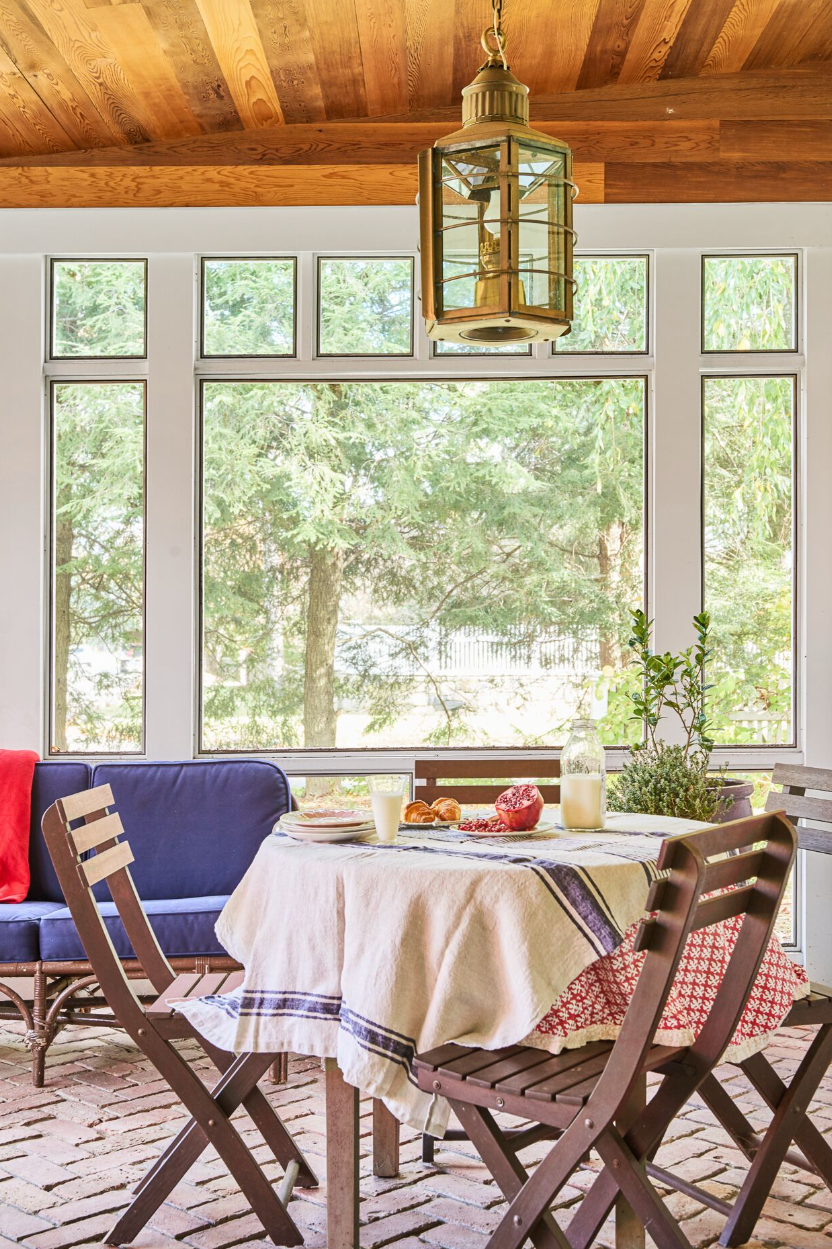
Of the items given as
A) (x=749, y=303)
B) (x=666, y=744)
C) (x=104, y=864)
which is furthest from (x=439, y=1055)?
(x=749, y=303)

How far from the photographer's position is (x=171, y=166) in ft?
16.3

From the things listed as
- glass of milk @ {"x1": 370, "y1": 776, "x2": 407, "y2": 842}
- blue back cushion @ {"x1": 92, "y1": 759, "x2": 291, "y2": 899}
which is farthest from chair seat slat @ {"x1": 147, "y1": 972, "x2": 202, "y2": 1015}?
blue back cushion @ {"x1": 92, "y1": 759, "x2": 291, "y2": 899}

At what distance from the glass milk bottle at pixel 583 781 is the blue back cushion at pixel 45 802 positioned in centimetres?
225

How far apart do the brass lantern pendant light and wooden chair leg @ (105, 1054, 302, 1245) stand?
1632mm

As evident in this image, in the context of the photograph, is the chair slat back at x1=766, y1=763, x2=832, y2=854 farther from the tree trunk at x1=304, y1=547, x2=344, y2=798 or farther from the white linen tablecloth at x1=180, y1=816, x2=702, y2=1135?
the tree trunk at x1=304, y1=547, x2=344, y2=798

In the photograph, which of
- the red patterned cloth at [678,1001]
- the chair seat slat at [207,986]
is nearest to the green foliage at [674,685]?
the red patterned cloth at [678,1001]

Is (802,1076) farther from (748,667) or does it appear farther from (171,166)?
(171,166)

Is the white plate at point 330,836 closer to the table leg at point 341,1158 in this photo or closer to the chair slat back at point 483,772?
the table leg at point 341,1158

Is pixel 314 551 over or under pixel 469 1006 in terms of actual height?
over

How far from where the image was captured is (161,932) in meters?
3.91

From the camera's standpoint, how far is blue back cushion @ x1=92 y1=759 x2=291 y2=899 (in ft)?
14.2

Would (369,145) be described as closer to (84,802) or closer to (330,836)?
(84,802)

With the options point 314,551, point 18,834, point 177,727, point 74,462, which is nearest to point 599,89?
point 314,551

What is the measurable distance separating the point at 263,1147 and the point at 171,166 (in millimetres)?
3794
